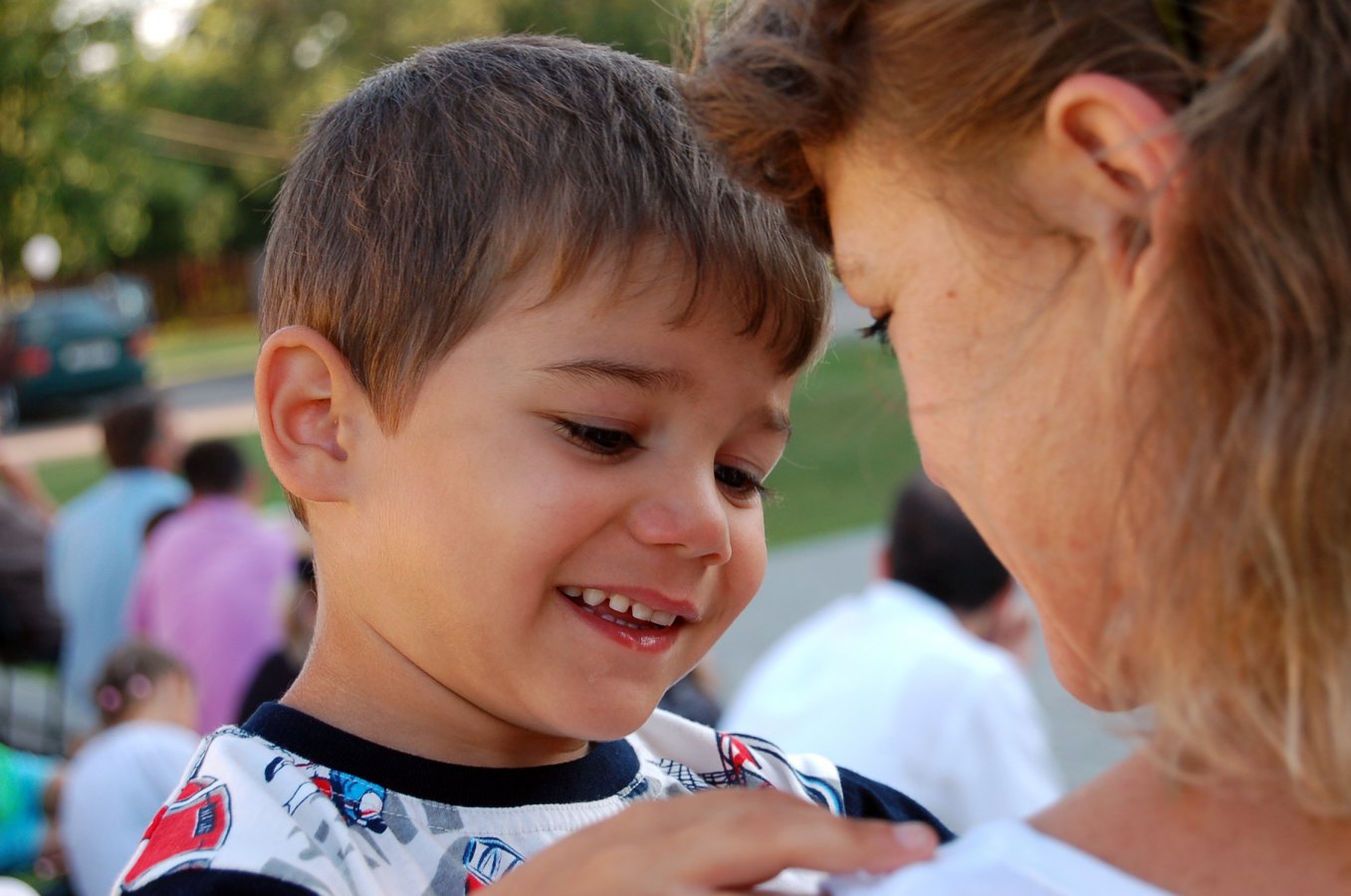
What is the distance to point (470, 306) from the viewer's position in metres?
1.65

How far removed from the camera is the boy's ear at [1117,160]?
3.38 ft

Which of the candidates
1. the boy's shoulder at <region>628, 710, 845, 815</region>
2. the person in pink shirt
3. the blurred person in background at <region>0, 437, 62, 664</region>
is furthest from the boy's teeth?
the blurred person in background at <region>0, 437, 62, 664</region>

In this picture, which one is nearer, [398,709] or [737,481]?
[398,709]

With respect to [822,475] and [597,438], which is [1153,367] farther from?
[822,475]

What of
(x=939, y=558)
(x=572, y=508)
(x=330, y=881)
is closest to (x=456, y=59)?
(x=572, y=508)

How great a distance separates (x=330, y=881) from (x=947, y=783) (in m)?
2.87

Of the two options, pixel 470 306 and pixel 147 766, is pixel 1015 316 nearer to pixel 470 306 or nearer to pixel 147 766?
pixel 470 306

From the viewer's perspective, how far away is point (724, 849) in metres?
1.06

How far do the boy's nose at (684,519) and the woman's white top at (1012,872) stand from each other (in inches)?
25.1

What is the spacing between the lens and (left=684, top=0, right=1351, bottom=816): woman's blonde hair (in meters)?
0.98

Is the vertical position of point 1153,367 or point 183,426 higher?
point 1153,367

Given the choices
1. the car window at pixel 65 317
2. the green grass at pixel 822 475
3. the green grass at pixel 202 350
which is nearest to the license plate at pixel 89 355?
the car window at pixel 65 317

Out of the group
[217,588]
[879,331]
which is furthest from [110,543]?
[879,331]

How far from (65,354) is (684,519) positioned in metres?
21.3
